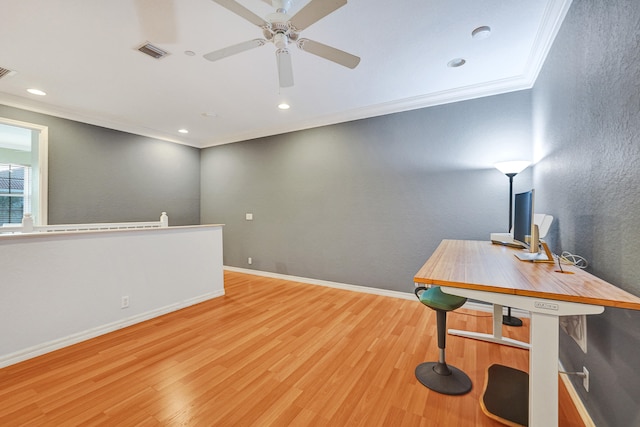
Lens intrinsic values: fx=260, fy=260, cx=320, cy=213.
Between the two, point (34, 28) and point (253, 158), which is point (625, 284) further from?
point (253, 158)

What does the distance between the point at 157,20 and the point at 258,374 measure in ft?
9.47

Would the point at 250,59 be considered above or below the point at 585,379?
above

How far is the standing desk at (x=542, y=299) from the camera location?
3.40 feet

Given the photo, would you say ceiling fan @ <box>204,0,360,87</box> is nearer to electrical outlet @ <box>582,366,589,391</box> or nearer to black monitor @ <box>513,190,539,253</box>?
black monitor @ <box>513,190,539,253</box>

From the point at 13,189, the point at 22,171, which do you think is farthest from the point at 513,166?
the point at 22,171

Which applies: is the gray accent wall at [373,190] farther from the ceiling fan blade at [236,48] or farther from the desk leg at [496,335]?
the ceiling fan blade at [236,48]

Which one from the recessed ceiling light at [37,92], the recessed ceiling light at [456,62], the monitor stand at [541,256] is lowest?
the monitor stand at [541,256]

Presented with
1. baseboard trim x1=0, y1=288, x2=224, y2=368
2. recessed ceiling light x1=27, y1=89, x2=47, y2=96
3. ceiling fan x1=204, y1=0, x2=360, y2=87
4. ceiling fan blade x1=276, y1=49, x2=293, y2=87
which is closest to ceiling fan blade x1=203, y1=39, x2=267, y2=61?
ceiling fan x1=204, y1=0, x2=360, y2=87

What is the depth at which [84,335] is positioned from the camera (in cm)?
248

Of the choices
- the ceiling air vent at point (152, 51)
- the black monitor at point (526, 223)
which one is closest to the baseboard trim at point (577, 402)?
the black monitor at point (526, 223)

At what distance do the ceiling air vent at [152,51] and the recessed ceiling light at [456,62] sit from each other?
2831 mm

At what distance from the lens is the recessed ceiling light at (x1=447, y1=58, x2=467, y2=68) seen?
2643 mm

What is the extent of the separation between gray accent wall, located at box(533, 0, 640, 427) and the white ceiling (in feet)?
2.10

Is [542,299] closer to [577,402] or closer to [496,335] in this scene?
[577,402]
